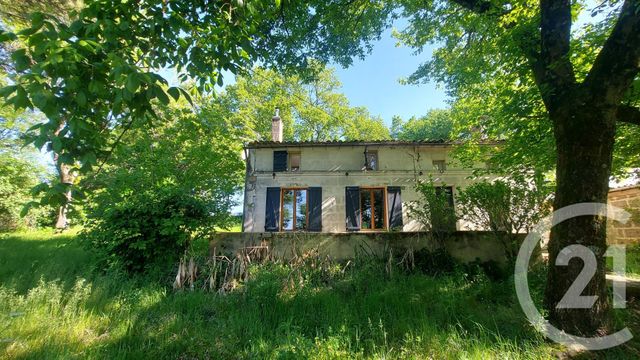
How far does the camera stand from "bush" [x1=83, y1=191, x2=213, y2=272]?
4848mm

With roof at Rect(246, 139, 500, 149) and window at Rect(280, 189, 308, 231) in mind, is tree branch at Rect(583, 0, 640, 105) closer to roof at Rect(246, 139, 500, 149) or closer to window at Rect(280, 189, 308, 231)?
roof at Rect(246, 139, 500, 149)

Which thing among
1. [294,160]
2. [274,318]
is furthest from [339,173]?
[274,318]

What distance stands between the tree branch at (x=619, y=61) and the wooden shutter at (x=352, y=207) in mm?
8216

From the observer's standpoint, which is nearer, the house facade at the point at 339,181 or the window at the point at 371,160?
the house facade at the point at 339,181

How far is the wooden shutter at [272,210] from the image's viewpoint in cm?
1054

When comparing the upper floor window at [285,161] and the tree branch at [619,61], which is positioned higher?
the upper floor window at [285,161]

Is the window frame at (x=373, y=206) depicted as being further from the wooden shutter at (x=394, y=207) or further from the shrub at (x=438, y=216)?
the shrub at (x=438, y=216)

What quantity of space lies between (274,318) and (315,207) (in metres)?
7.33

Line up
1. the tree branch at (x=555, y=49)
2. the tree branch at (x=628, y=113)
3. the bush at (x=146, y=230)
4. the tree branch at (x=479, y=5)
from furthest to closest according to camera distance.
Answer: the bush at (x=146, y=230), the tree branch at (x=479, y=5), the tree branch at (x=555, y=49), the tree branch at (x=628, y=113)

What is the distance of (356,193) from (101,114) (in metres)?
9.44

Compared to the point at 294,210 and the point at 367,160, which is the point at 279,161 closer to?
the point at 294,210

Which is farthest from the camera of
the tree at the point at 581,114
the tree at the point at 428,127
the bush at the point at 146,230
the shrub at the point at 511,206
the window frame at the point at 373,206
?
the tree at the point at 428,127

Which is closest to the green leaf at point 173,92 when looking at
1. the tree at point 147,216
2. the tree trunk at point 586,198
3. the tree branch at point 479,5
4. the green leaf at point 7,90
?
the green leaf at point 7,90

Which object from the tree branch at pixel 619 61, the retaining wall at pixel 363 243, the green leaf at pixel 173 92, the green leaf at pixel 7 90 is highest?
the tree branch at pixel 619 61
